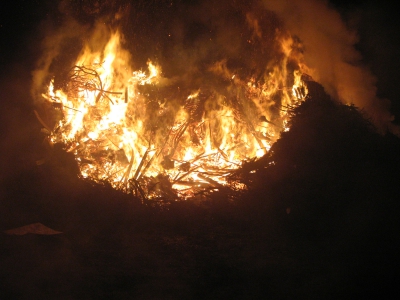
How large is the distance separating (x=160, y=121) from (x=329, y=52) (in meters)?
3.55

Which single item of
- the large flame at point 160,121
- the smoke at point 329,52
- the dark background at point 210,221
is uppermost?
the smoke at point 329,52

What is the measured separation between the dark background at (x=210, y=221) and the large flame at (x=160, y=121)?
0.62m

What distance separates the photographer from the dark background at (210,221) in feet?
12.5

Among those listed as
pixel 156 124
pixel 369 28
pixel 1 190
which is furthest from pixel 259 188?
pixel 369 28

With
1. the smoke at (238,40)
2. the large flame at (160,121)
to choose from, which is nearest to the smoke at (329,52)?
the smoke at (238,40)

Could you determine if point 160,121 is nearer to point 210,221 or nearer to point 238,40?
point 238,40

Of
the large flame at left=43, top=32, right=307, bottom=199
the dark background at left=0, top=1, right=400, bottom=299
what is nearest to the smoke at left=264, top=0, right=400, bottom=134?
the large flame at left=43, top=32, right=307, bottom=199

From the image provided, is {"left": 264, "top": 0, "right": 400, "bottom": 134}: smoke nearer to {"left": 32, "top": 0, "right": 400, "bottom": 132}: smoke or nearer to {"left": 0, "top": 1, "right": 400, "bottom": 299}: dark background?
{"left": 32, "top": 0, "right": 400, "bottom": 132}: smoke

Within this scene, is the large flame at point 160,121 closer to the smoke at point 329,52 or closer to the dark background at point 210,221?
the smoke at point 329,52

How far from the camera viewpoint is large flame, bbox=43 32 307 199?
6.17 metres

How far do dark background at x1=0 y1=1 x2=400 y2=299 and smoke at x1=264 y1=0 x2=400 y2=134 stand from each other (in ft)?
1.83

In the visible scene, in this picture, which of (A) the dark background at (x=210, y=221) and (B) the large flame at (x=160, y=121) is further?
(B) the large flame at (x=160, y=121)

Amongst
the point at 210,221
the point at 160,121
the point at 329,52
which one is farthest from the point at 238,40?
the point at 210,221

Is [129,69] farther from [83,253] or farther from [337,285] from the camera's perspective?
[337,285]
